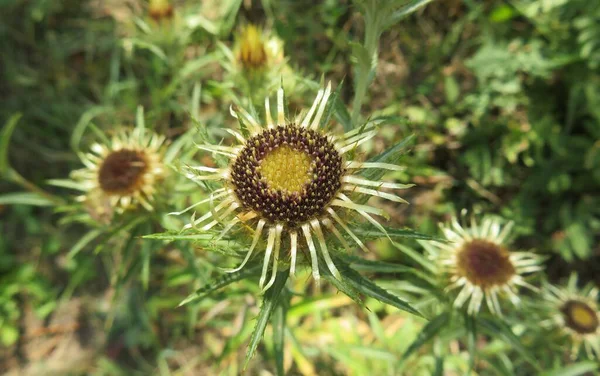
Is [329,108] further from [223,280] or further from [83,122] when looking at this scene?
[83,122]

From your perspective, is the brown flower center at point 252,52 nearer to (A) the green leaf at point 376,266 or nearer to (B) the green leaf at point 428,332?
(A) the green leaf at point 376,266

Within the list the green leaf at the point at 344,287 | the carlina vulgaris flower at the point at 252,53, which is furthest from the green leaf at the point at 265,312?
the carlina vulgaris flower at the point at 252,53

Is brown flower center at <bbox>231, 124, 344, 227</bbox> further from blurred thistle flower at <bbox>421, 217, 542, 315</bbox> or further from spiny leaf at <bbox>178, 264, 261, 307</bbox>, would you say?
blurred thistle flower at <bbox>421, 217, 542, 315</bbox>

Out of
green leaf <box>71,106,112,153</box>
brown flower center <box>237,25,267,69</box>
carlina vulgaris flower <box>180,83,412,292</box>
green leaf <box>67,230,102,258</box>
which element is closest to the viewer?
carlina vulgaris flower <box>180,83,412,292</box>

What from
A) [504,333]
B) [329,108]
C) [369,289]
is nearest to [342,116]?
[329,108]

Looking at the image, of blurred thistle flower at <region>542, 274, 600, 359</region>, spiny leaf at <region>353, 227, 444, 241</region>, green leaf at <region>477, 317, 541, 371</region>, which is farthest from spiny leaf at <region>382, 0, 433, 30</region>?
blurred thistle flower at <region>542, 274, 600, 359</region>

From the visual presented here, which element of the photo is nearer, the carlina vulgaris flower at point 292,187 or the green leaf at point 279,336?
the carlina vulgaris flower at point 292,187
